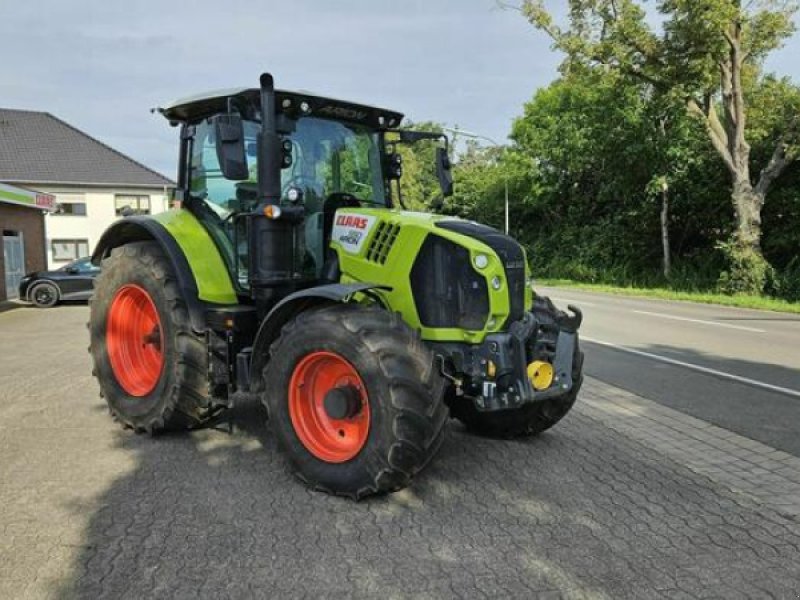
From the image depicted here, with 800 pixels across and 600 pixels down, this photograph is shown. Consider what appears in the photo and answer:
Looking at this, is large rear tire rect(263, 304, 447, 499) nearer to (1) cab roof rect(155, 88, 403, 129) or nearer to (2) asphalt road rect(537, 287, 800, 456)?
(1) cab roof rect(155, 88, 403, 129)

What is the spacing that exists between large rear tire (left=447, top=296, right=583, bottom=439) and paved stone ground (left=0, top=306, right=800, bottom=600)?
0.43 feet

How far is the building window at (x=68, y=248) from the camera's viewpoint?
38.8 m

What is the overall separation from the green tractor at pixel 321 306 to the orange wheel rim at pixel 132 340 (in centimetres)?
2

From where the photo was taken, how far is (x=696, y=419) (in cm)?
596

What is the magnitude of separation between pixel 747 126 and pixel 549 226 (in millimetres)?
13569

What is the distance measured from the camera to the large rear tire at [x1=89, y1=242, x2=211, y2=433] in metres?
4.82

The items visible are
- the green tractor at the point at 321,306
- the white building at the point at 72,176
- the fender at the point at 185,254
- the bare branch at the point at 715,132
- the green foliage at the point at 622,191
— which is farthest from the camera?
the white building at the point at 72,176

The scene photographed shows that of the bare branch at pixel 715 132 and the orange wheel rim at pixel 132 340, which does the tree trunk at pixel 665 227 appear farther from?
the orange wheel rim at pixel 132 340

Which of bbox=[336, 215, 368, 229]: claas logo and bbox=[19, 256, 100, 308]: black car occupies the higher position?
bbox=[336, 215, 368, 229]: claas logo

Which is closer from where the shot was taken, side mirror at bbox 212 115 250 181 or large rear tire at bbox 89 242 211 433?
side mirror at bbox 212 115 250 181

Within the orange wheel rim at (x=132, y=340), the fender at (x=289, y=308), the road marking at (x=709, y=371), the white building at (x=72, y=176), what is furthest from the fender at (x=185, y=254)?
the white building at (x=72, y=176)

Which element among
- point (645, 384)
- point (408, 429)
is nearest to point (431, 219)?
point (408, 429)

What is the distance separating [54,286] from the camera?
17.9 m

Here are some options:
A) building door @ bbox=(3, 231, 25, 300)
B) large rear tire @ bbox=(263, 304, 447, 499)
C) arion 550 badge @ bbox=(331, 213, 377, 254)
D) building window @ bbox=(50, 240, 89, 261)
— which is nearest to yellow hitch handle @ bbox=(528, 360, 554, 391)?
large rear tire @ bbox=(263, 304, 447, 499)
